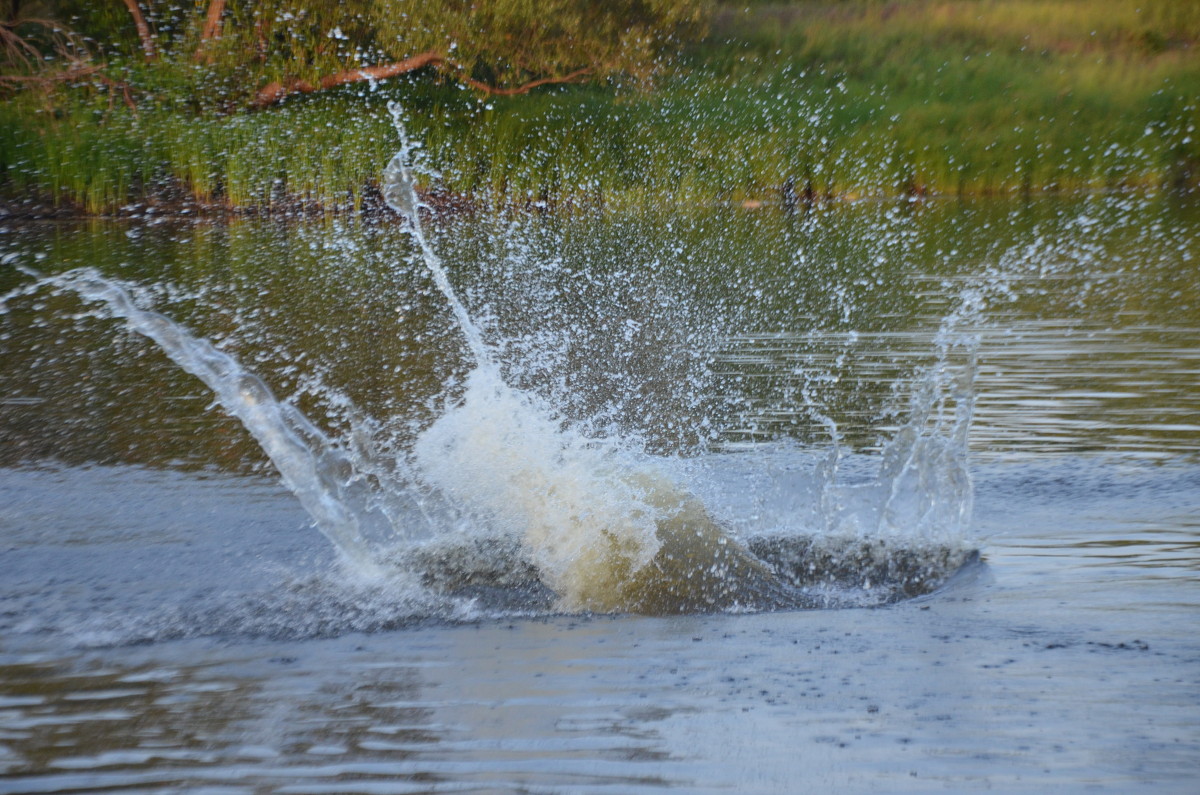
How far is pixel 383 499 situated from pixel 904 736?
10.6 ft

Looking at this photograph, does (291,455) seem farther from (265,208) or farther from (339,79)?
(339,79)

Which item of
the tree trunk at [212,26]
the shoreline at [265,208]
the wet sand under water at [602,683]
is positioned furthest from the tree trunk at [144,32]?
the wet sand under water at [602,683]

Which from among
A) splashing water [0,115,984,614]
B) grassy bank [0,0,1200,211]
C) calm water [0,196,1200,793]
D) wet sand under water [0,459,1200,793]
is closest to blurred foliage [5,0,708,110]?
grassy bank [0,0,1200,211]

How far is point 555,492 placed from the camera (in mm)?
5832

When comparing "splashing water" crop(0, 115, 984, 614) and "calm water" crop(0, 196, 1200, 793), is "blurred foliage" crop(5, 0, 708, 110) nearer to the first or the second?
"calm water" crop(0, 196, 1200, 793)

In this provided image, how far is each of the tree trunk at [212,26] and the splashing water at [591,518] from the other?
22.5 m

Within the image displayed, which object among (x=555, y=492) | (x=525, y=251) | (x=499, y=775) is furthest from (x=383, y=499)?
(x=525, y=251)

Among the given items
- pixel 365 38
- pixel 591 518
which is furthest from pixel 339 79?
pixel 591 518

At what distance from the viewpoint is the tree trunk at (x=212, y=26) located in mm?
27359

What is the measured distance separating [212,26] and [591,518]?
2468 cm

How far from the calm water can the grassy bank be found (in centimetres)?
1052

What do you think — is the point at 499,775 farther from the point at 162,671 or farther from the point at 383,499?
the point at 383,499

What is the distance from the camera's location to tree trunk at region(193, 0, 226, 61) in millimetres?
27359

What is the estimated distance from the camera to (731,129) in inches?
1129
